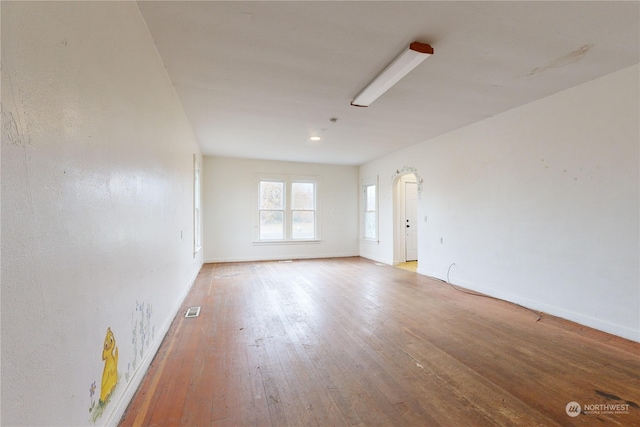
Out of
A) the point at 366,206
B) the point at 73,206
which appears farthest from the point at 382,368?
the point at 366,206

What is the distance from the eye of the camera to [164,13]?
1920 millimetres

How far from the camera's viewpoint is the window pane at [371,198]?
721cm

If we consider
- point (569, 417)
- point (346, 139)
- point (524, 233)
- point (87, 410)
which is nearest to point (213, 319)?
point (87, 410)

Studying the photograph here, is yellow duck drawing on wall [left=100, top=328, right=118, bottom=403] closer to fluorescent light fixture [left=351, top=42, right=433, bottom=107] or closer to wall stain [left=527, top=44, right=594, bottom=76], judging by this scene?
fluorescent light fixture [left=351, top=42, right=433, bottom=107]

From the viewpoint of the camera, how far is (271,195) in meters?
7.14

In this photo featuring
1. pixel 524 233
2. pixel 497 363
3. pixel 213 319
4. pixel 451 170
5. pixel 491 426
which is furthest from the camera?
pixel 451 170

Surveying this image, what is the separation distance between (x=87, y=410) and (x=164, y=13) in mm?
2337

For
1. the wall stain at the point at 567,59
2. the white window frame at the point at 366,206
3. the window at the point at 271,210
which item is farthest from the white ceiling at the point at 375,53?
the window at the point at 271,210

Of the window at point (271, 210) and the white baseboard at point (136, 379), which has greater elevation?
the window at point (271, 210)

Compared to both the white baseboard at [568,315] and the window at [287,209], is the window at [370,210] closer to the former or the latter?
the window at [287,209]

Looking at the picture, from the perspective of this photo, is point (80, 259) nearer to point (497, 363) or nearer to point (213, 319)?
point (213, 319)

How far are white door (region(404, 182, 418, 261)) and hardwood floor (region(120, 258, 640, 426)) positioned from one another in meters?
3.00

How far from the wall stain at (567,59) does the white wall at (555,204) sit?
0.63 m

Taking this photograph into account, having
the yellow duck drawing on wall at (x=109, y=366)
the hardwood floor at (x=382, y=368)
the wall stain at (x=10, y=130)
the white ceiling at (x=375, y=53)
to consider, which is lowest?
the hardwood floor at (x=382, y=368)
